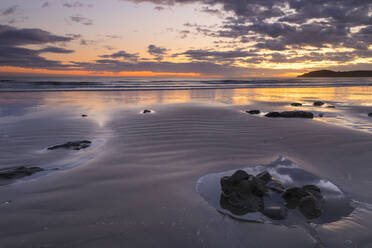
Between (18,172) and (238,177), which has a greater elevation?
(238,177)

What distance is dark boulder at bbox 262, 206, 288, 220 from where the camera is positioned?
7.82ft

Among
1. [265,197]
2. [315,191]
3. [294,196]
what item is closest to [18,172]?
[265,197]

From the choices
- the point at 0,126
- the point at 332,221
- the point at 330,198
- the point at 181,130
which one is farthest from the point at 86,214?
the point at 0,126

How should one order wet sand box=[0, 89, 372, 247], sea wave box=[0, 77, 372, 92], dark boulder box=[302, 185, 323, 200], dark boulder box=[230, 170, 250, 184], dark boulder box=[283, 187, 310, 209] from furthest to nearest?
sea wave box=[0, 77, 372, 92] < dark boulder box=[230, 170, 250, 184] < dark boulder box=[302, 185, 323, 200] < dark boulder box=[283, 187, 310, 209] < wet sand box=[0, 89, 372, 247]

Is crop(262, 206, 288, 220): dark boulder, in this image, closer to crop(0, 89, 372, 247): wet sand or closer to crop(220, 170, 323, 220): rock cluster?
crop(220, 170, 323, 220): rock cluster

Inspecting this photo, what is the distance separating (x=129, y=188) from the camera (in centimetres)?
309

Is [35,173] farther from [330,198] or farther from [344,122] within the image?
[344,122]

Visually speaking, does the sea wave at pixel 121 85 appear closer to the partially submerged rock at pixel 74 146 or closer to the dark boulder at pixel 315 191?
the partially submerged rock at pixel 74 146

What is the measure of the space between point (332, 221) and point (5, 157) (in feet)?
17.6

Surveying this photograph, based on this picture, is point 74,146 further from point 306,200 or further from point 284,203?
point 306,200

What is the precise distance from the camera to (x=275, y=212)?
2428 millimetres

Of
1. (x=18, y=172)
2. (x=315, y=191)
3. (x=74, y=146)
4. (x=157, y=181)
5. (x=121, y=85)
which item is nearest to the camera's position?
(x=315, y=191)

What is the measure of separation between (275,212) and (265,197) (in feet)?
0.89

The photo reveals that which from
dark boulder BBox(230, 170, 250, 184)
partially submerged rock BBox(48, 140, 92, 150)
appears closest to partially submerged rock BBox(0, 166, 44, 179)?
partially submerged rock BBox(48, 140, 92, 150)
